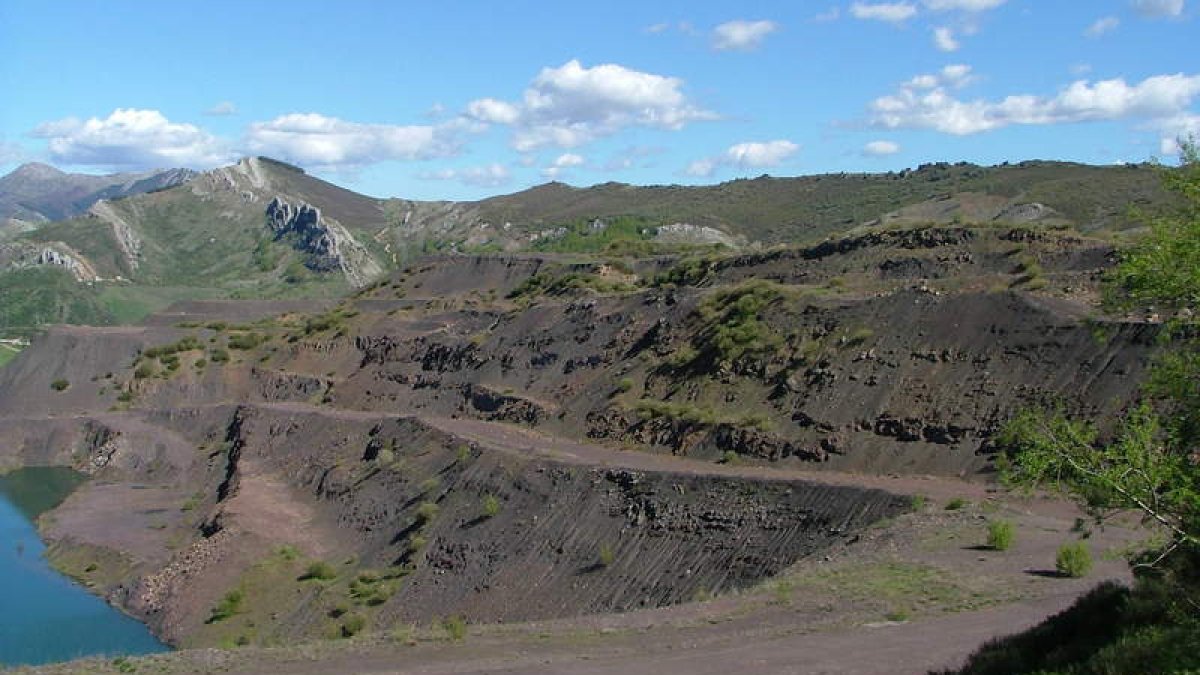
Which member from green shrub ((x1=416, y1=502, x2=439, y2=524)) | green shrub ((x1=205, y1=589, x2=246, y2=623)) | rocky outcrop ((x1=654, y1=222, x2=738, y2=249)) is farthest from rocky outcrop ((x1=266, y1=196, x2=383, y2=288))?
green shrub ((x1=205, y1=589, x2=246, y2=623))

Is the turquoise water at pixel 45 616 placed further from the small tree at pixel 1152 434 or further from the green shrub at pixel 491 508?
the small tree at pixel 1152 434

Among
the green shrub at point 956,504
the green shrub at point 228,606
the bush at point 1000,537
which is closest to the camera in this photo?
the bush at point 1000,537

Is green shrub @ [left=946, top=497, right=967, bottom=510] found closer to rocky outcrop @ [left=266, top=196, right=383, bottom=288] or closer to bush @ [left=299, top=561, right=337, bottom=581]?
bush @ [left=299, top=561, right=337, bottom=581]

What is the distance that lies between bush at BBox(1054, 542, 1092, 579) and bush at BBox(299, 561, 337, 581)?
2484cm

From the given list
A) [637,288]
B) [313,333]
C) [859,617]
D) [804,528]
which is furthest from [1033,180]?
[859,617]

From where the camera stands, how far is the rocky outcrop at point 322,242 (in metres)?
159

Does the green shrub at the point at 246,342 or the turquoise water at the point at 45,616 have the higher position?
the green shrub at the point at 246,342

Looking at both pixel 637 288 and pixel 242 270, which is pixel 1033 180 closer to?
pixel 637 288

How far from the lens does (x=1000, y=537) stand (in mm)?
23750

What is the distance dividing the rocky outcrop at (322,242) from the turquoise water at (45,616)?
350ft

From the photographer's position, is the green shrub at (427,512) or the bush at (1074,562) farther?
the green shrub at (427,512)

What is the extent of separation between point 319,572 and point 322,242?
130m

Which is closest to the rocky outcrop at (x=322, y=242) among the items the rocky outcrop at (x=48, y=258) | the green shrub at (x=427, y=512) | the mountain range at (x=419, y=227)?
the mountain range at (x=419, y=227)

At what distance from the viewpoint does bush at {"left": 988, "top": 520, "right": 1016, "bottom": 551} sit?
78.0 ft
